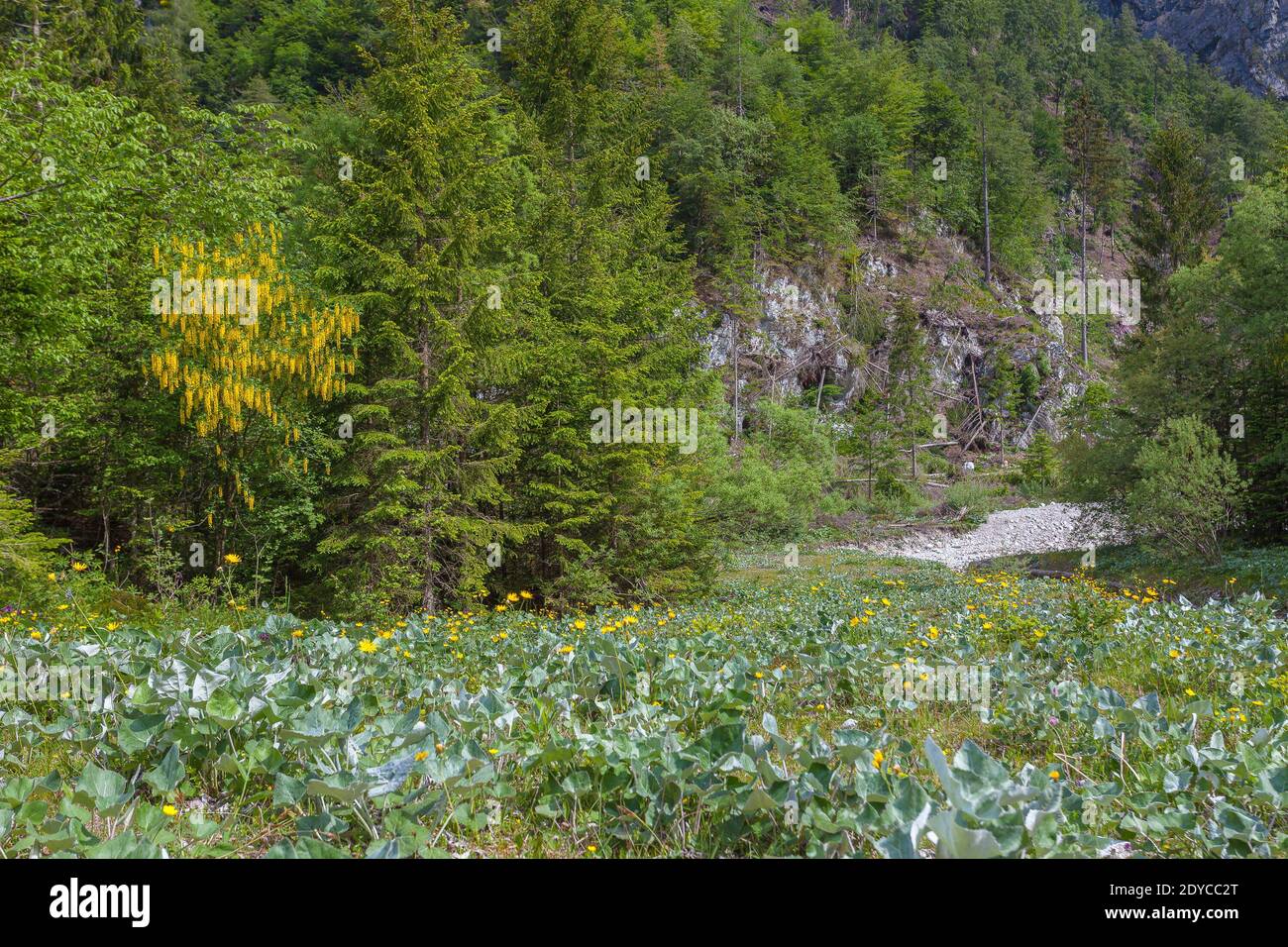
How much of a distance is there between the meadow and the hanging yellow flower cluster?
8.64 m

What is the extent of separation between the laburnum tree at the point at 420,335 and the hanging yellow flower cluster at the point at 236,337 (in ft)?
2.34

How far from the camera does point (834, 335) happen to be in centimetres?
4469

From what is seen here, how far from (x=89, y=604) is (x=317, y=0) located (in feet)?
199

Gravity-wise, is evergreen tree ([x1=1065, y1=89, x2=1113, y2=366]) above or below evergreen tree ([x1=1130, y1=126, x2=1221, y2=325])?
above

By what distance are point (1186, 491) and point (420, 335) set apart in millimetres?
19222

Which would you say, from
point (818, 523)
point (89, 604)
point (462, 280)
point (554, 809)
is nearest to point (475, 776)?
point (554, 809)

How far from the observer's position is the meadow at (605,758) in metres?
1.81

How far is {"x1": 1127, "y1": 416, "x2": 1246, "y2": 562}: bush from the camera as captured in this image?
18438 mm

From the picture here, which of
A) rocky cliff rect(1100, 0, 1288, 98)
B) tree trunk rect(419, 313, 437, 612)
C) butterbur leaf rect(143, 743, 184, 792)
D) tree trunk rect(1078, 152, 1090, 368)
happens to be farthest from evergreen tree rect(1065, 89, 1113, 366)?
butterbur leaf rect(143, 743, 184, 792)

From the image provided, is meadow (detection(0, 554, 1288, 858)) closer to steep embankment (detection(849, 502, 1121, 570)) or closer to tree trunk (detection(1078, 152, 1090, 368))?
steep embankment (detection(849, 502, 1121, 570))

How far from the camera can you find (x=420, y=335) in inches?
516

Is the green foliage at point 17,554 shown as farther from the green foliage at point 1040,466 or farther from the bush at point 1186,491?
the green foliage at point 1040,466

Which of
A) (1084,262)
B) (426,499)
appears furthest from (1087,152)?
(426,499)

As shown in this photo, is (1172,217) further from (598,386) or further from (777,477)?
(598,386)
